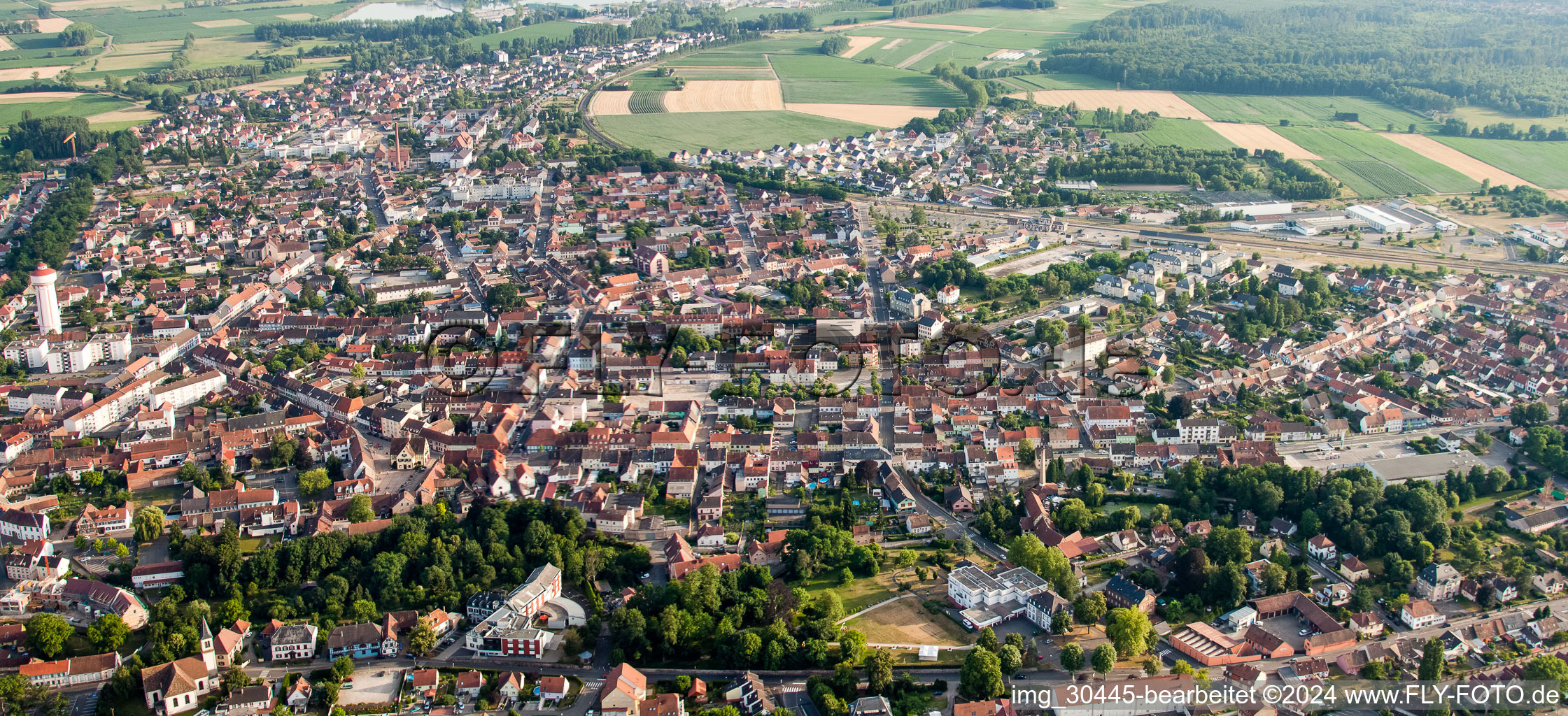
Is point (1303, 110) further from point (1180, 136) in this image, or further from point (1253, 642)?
point (1253, 642)

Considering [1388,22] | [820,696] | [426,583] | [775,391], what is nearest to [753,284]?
[775,391]

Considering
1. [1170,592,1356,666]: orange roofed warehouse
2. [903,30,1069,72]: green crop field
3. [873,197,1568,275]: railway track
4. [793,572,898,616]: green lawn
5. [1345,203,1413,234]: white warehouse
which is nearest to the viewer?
[1170,592,1356,666]: orange roofed warehouse

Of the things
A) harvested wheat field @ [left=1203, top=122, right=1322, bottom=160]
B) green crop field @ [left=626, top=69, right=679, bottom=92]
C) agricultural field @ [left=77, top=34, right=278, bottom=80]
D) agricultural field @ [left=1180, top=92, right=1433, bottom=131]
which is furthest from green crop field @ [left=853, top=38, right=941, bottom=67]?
agricultural field @ [left=77, top=34, right=278, bottom=80]

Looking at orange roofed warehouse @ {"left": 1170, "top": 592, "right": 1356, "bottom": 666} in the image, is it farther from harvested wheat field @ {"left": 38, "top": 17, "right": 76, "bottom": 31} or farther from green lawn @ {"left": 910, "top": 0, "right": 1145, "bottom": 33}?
harvested wheat field @ {"left": 38, "top": 17, "right": 76, "bottom": 31}

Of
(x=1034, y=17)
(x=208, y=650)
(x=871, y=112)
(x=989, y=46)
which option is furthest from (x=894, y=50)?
(x=208, y=650)

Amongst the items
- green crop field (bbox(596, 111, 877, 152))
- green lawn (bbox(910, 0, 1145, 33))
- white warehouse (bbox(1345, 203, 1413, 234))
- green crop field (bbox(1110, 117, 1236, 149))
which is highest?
green lawn (bbox(910, 0, 1145, 33))

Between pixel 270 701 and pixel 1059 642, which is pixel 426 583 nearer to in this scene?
pixel 270 701
